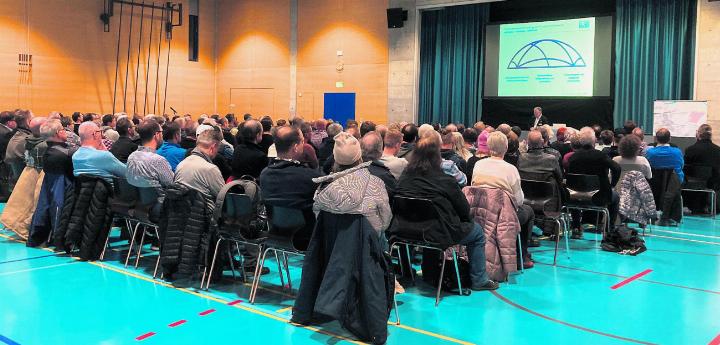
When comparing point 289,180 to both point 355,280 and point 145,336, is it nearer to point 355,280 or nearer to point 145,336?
point 355,280

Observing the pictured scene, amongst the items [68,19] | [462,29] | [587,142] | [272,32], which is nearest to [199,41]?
[272,32]

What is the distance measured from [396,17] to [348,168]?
11667mm

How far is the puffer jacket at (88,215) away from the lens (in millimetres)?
5535

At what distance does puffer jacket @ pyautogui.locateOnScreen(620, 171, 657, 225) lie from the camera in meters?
6.82

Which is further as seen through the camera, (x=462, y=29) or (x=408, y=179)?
(x=462, y=29)

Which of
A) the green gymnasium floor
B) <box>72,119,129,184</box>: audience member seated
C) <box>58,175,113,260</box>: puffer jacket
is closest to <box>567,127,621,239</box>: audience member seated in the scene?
the green gymnasium floor

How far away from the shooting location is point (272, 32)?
17.7 metres

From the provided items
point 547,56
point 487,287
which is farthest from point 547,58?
point 487,287

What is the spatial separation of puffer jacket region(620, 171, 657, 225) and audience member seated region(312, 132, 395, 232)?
13.3 ft

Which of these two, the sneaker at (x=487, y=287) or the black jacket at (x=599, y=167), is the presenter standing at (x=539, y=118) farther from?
the sneaker at (x=487, y=287)

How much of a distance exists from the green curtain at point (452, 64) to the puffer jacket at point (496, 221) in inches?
389

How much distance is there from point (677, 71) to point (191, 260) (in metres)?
10.5

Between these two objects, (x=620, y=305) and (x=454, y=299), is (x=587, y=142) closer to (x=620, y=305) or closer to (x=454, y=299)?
(x=620, y=305)

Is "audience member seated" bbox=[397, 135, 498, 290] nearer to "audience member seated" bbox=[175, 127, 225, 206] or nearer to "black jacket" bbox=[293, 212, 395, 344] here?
"black jacket" bbox=[293, 212, 395, 344]
